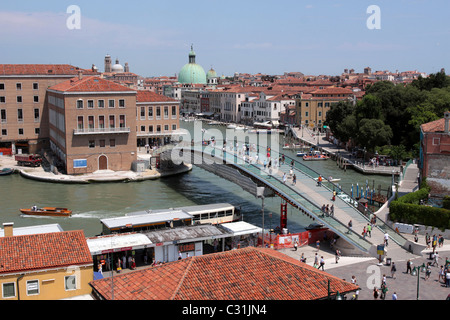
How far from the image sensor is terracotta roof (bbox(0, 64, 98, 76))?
130 ft

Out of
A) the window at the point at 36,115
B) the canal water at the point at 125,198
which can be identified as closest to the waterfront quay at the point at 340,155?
the canal water at the point at 125,198

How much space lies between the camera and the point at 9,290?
461 inches

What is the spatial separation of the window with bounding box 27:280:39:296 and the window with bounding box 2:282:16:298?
31cm

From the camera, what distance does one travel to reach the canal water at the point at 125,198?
2295 centimetres

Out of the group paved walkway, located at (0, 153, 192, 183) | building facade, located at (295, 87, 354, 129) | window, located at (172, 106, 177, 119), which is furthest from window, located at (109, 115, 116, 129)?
building facade, located at (295, 87, 354, 129)

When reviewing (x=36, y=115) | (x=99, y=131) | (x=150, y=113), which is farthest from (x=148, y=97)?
(x=99, y=131)

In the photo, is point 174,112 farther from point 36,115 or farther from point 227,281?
point 227,281

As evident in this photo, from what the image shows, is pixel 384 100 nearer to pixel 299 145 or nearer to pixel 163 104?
pixel 299 145

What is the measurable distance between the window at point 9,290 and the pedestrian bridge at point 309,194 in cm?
1049

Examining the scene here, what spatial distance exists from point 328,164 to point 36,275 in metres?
31.6

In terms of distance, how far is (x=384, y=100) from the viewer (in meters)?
42.2

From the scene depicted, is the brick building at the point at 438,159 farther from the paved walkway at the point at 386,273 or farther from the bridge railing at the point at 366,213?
the paved walkway at the point at 386,273

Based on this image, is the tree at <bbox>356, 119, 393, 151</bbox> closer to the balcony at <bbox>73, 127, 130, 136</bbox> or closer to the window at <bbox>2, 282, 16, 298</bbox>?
the balcony at <bbox>73, 127, 130, 136</bbox>

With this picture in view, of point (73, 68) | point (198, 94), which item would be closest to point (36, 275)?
point (73, 68)
